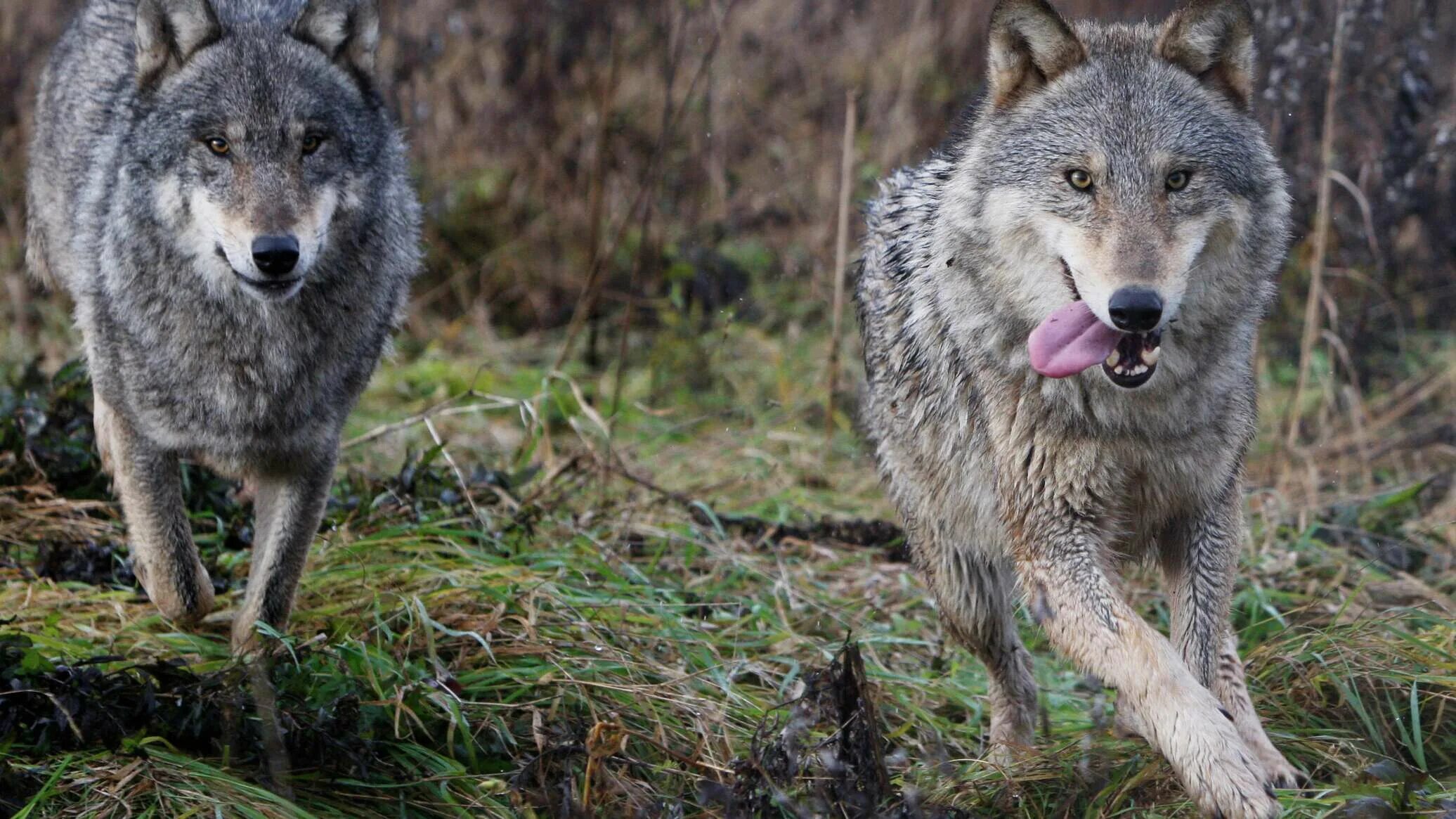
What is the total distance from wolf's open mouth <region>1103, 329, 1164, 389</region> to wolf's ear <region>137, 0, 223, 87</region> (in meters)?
2.89

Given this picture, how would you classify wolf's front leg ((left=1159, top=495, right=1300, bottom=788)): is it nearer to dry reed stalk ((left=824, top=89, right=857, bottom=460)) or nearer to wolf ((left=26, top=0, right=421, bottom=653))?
wolf ((left=26, top=0, right=421, bottom=653))

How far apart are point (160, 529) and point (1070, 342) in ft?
9.28


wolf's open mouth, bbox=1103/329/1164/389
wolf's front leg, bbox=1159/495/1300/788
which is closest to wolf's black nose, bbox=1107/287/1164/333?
wolf's open mouth, bbox=1103/329/1164/389

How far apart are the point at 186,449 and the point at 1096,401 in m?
2.78

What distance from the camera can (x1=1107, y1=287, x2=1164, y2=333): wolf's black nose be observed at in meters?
3.26

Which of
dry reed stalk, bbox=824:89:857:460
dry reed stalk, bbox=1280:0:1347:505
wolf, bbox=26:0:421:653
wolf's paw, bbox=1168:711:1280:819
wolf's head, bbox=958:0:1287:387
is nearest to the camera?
wolf's paw, bbox=1168:711:1280:819

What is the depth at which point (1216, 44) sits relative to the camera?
3.74 metres

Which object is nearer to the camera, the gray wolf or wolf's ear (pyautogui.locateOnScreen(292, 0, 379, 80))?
the gray wolf

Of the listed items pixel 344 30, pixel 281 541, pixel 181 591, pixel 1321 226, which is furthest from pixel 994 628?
pixel 1321 226

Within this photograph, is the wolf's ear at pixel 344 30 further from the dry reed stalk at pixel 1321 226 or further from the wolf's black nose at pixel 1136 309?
the dry reed stalk at pixel 1321 226

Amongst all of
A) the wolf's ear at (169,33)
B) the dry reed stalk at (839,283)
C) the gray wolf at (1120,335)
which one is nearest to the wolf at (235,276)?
the wolf's ear at (169,33)

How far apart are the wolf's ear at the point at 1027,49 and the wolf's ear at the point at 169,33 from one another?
2.38 metres

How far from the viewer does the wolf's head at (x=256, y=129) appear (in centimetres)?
400

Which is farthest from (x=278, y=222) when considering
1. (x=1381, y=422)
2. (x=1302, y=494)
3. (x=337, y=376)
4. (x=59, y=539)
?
(x=1381, y=422)
